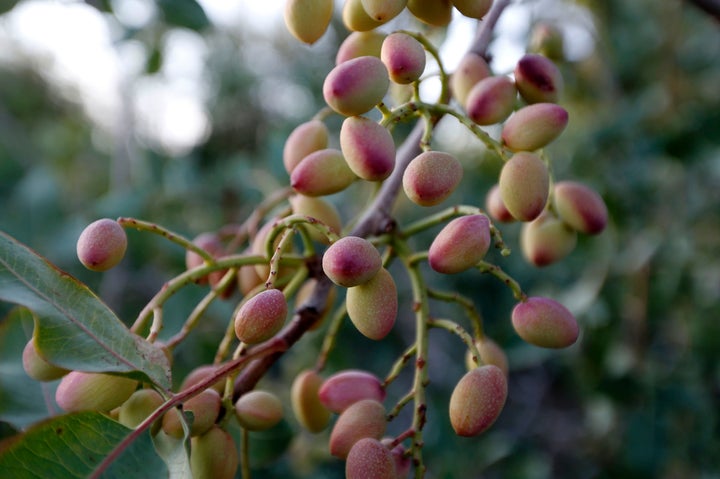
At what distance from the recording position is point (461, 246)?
1.61 ft

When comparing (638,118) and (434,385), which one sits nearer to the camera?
(638,118)

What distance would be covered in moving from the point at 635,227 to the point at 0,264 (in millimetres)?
1210

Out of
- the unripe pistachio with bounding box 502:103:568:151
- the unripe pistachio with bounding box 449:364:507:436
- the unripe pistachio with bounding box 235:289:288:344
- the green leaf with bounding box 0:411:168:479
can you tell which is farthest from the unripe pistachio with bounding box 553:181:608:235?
the green leaf with bounding box 0:411:168:479

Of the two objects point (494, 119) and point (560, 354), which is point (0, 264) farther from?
point (560, 354)

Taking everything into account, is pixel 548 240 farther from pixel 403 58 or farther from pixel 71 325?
pixel 71 325

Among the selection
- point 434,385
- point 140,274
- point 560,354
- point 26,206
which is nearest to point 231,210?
point 140,274

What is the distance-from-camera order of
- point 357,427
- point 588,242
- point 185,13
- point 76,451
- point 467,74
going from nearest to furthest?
point 76,451 → point 357,427 → point 467,74 → point 185,13 → point 588,242

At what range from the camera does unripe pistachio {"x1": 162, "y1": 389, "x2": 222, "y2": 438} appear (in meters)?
0.45

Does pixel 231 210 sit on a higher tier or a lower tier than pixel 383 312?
lower

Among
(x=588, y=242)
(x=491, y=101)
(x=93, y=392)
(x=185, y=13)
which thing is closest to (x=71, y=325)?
(x=93, y=392)

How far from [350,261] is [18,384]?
1.03 feet

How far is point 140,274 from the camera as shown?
154 cm

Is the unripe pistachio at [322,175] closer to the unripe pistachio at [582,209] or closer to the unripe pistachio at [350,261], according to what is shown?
the unripe pistachio at [350,261]

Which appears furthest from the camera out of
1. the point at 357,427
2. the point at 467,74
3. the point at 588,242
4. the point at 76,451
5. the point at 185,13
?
the point at 588,242
